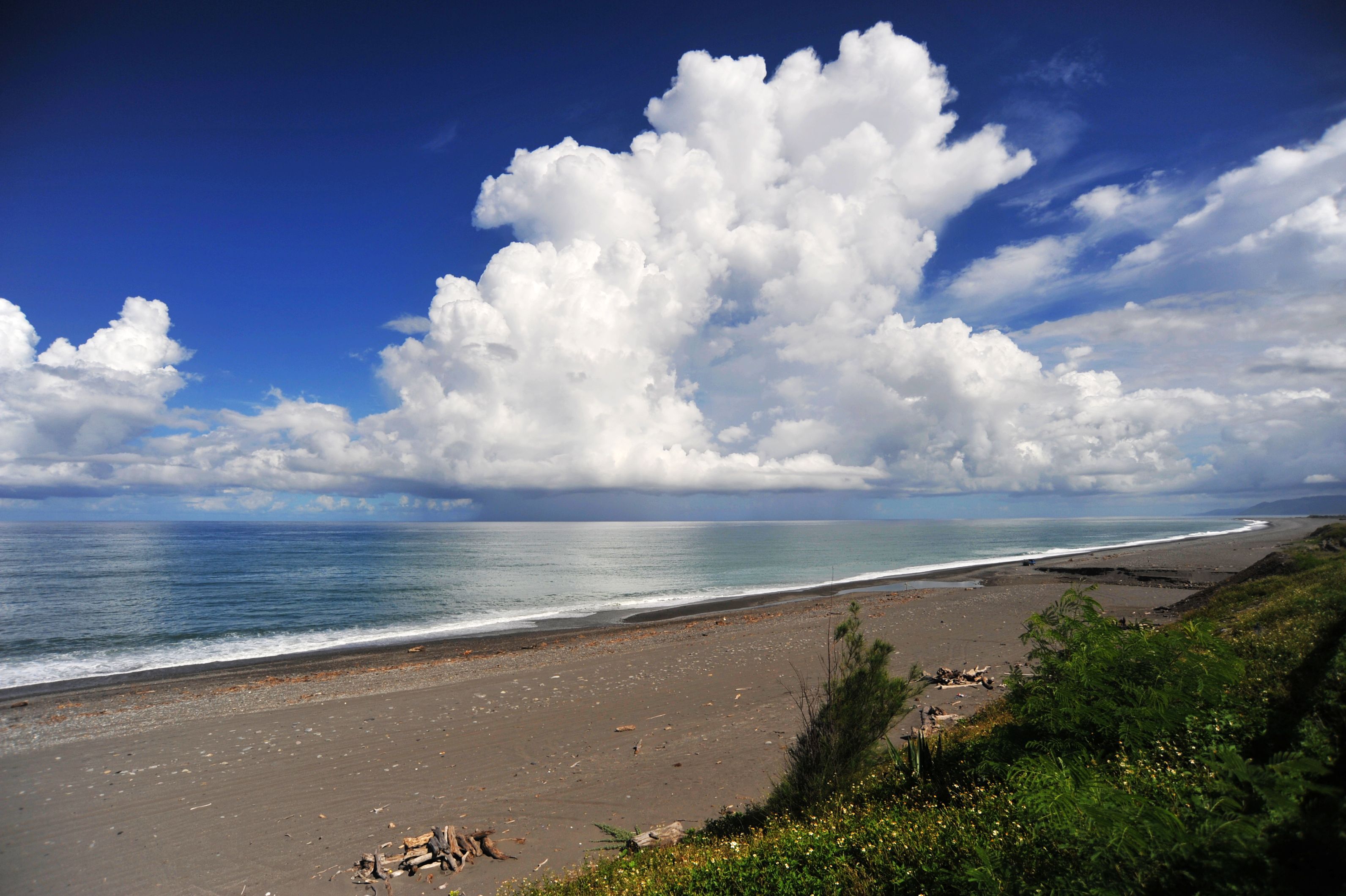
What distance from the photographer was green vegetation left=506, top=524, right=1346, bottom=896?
2652mm

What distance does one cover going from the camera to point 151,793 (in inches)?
454

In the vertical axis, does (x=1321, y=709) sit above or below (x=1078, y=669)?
above

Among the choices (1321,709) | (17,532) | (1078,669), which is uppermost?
(1321,709)

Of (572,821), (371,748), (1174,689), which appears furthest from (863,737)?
(371,748)

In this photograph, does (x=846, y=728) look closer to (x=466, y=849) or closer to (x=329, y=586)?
(x=466, y=849)

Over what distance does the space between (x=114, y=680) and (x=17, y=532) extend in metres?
235

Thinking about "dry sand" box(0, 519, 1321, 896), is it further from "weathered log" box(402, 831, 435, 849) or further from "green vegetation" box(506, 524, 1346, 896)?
"green vegetation" box(506, 524, 1346, 896)

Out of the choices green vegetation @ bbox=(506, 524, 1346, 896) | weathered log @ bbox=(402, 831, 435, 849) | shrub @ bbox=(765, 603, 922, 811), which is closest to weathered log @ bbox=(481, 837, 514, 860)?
weathered log @ bbox=(402, 831, 435, 849)

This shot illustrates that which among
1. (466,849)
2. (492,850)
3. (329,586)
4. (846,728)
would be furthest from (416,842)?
(329,586)

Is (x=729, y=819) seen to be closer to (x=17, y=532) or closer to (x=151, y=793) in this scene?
(x=151, y=793)

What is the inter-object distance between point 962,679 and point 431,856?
14113 millimetres

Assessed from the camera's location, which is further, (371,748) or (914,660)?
(914,660)

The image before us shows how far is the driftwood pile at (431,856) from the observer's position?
8211 mm

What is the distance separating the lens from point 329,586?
174 ft
